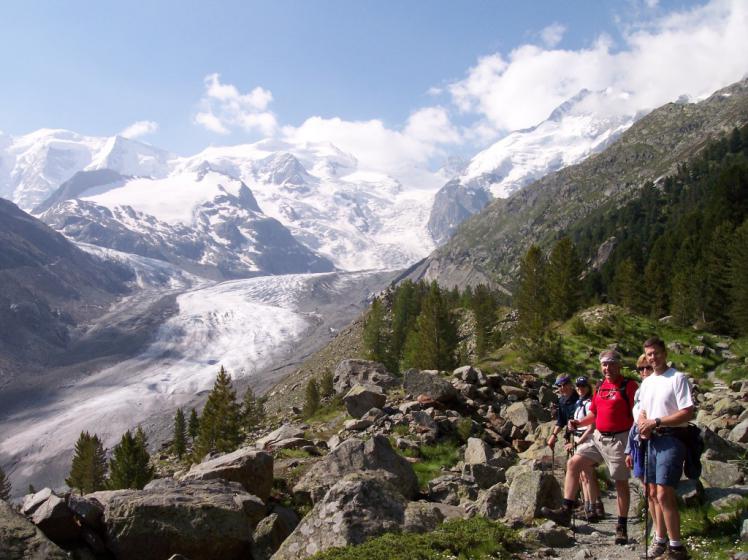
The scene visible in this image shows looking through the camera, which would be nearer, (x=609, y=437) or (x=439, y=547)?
(x=439, y=547)

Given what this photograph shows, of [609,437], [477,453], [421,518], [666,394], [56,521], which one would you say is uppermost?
[666,394]

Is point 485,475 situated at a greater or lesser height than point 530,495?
lesser

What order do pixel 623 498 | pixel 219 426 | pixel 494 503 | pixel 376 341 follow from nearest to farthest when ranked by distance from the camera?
1. pixel 623 498
2. pixel 494 503
3. pixel 219 426
4. pixel 376 341

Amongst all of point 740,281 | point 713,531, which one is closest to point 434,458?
point 713,531

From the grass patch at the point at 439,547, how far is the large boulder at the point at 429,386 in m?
13.6

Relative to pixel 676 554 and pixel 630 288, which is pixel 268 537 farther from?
pixel 630 288

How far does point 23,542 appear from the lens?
8.73 m

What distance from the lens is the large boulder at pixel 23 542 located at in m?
8.54

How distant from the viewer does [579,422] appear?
438 inches

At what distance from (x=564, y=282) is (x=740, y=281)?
1562cm

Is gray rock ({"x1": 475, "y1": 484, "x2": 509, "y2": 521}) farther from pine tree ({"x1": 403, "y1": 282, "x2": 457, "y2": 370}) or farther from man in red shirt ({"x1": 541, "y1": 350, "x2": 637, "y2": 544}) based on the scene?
pine tree ({"x1": 403, "y1": 282, "x2": 457, "y2": 370})

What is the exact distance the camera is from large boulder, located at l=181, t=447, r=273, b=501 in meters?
13.6

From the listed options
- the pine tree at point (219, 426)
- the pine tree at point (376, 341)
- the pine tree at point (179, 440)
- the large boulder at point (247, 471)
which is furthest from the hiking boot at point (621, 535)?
the pine tree at point (179, 440)

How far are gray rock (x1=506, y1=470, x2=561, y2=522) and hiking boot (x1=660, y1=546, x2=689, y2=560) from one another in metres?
2.94
